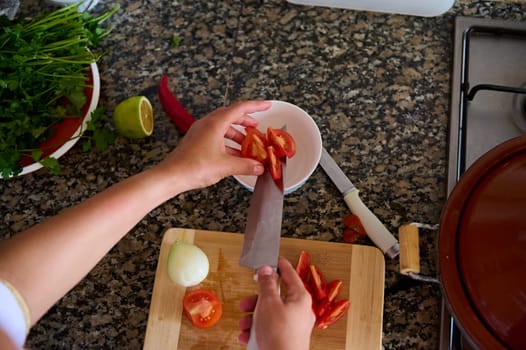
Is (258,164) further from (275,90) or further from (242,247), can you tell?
(275,90)

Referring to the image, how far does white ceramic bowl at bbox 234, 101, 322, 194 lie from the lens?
1081 millimetres

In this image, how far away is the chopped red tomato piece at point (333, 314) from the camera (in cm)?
97

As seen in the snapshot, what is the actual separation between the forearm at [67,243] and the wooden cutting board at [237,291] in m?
0.21

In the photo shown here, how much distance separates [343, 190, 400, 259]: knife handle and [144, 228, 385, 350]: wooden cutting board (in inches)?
1.1

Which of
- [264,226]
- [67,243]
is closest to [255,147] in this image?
[264,226]

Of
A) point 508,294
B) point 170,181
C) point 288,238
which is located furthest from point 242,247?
point 508,294

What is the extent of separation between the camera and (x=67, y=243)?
2.68ft

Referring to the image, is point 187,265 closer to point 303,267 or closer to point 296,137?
point 303,267

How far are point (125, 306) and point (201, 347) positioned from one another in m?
0.18

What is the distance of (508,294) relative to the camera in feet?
2.28

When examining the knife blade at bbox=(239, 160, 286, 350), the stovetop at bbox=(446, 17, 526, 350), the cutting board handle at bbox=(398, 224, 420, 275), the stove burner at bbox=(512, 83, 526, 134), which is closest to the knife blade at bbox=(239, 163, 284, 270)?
the knife blade at bbox=(239, 160, 286, 350)

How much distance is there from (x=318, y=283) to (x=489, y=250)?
13.9 inches

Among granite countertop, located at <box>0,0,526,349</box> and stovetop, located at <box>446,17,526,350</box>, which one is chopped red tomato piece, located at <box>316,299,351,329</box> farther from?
stovetop, located at <box>446,17,526,350</box>

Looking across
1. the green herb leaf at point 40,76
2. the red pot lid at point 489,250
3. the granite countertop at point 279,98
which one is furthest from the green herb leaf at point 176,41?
the red pot lid at point 489,250
